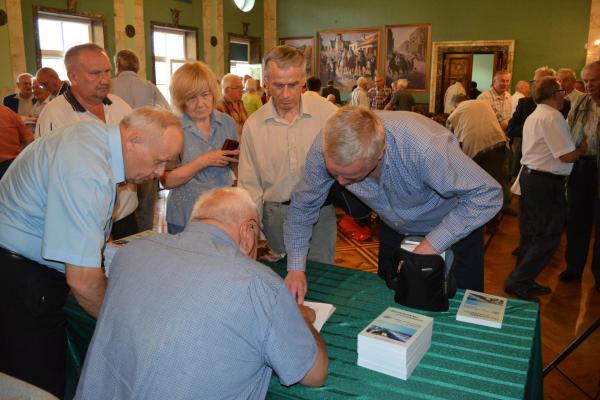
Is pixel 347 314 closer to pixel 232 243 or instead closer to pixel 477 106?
pixel 232 243

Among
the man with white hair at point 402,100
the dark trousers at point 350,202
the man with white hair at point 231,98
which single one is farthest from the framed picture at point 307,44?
the dark trousers at point 350,202

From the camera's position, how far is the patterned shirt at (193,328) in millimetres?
1190

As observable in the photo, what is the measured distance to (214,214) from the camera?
144cm

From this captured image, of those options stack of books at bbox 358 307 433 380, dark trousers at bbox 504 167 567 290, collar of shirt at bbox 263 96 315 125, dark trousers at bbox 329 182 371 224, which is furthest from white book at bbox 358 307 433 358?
dark trousers at bbox 504 167 567 290

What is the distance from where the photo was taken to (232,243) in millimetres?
1383

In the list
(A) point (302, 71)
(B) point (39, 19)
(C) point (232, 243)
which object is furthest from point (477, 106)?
(B) point (39, 19)

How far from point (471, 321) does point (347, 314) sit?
0.45m

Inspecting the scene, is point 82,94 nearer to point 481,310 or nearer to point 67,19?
point 481,310

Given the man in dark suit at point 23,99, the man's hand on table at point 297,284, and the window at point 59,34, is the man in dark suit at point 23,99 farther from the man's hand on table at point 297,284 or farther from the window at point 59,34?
the man's hand on table at point 297,284

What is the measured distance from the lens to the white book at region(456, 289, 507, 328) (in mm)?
1802

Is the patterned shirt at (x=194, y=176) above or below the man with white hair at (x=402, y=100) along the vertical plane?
below

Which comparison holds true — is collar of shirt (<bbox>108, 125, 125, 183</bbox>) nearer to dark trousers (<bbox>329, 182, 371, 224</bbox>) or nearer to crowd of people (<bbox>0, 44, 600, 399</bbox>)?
crowd of people (<bbox>0, 44, 600, 399</bbox>)

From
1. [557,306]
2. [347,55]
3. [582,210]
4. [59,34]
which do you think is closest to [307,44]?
[347,55]

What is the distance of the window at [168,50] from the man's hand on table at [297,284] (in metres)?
9.89
